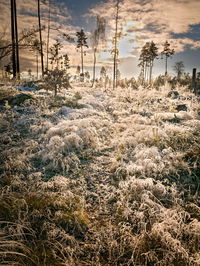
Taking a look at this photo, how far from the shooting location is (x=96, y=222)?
2227 millimetres

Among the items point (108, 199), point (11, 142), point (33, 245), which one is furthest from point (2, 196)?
point (11, 142)

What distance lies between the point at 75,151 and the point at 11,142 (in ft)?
5.00

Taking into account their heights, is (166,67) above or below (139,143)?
above

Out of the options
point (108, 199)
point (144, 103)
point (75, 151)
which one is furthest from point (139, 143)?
point (144, 103)

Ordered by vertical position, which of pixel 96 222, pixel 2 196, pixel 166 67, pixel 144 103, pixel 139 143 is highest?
→ pixel 166 67

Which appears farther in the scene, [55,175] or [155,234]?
[55,175]

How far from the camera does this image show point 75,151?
413 centimetres

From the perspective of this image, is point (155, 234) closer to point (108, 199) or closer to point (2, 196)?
point (108, 199)

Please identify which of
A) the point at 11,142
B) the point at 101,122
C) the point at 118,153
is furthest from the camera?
the point at 101,122

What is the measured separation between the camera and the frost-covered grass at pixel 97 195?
69.5 inches

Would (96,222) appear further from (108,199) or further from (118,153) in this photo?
(118,153)

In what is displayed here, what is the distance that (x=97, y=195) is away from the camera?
2.76 metres

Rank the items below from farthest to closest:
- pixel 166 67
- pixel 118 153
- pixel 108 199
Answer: pixel 166 67 → pixel 118 153 → pixel 108 199

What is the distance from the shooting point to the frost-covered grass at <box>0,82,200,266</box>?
176cm
